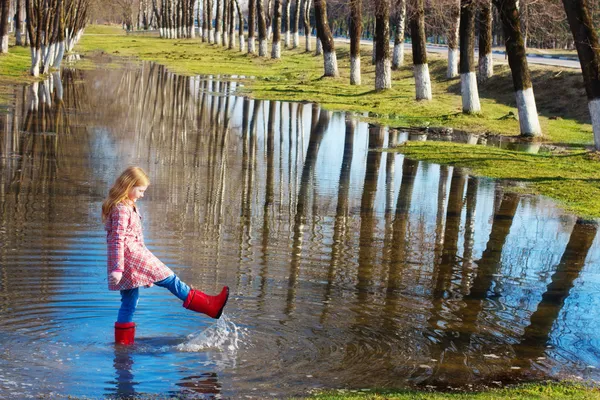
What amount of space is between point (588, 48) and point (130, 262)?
13.7 m

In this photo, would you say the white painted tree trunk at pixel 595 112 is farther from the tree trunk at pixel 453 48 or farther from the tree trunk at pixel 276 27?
the tree trunk at pixel 276 27

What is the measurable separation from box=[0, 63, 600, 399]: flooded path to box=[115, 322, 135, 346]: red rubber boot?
82 millimetres

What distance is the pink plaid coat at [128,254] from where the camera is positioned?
7051 millimetres

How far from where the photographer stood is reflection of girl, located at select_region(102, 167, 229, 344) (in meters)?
7.02

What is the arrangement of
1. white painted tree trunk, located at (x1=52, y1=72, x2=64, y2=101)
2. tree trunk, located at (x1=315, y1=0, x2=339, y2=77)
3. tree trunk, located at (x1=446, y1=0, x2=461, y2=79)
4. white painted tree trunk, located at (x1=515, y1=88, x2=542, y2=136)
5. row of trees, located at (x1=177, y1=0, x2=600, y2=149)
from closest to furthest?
row of trees, located at (x1=177, y1=0, x2=600, y2=149) < white painted tree trunk, located at (x1=515, y1=88, x2=542, y2=136) < white painted tree trunk, located at (x1=52, y1=72, x2=64, y2=101) < tree trunk, located at (x1=315, y1=0, x2=339, y2=77) < tree trunk, located at (x1=446, y1=0, x2=461, y2=79)

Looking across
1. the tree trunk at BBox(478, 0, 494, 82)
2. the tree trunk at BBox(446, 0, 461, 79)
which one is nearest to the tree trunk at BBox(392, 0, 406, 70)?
the tree trunk at BBox(446, 0, 461, 79)

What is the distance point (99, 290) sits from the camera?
8.60 m

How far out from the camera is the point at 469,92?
27969 millimetres

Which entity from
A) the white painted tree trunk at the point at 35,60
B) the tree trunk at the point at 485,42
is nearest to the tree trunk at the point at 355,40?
the tree trunk at the point at 485,42

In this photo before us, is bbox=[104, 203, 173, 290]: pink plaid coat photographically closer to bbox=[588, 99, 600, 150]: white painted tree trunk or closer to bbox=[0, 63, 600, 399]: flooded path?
bbox=[0, 63, 600, 399]: flooded path

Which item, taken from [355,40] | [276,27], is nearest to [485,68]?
[355,40]

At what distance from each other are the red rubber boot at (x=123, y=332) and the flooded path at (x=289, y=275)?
0.08m

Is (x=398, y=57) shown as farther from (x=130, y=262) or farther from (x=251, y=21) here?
(x=130, y=262)

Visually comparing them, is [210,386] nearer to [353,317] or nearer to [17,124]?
[353,317]
